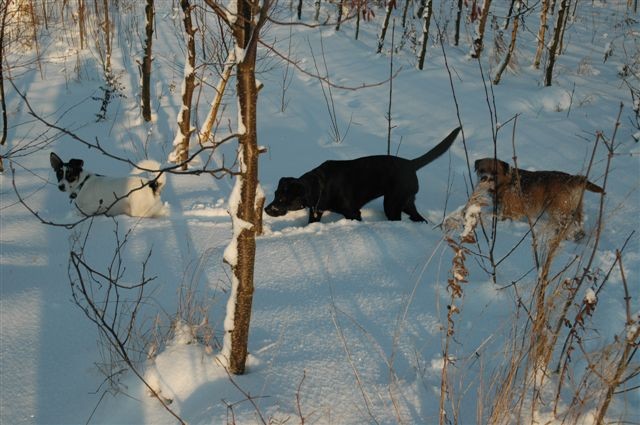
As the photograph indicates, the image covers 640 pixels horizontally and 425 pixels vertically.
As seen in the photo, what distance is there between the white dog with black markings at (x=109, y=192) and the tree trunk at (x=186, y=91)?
917 millimetres

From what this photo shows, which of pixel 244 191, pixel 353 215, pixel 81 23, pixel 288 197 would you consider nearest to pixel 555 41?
pixel 353 215

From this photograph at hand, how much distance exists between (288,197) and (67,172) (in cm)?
216

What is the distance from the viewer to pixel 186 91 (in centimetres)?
589

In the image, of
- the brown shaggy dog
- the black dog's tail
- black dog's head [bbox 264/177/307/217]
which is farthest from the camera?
the black dog's tail

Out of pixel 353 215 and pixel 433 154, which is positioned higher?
pixel 433 154

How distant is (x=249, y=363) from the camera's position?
2363 millimetres

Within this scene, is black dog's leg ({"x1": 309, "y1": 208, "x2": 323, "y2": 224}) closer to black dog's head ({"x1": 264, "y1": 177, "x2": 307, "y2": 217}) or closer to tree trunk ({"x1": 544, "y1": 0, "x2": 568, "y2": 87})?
black dog's head ({"x1": 264, "y1": 177, "x2": 307, "y2": 217})

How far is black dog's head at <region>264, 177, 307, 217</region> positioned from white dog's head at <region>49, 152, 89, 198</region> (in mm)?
→ 1929

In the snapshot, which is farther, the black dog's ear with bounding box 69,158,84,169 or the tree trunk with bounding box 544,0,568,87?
the tree trunk with bounding box 544,0,568,87

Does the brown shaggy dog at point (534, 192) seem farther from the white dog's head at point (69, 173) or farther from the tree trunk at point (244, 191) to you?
the white dog's head at point (69, 173)

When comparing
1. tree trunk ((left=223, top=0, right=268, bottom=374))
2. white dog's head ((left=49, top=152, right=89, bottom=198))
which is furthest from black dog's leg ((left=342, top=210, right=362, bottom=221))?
tree trunk ((left=223, top=0, right=268, bottom=374))

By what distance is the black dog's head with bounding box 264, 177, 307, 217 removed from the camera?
456 cm

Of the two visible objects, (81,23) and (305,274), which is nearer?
(305,274)

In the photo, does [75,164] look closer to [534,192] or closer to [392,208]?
[392,208]
